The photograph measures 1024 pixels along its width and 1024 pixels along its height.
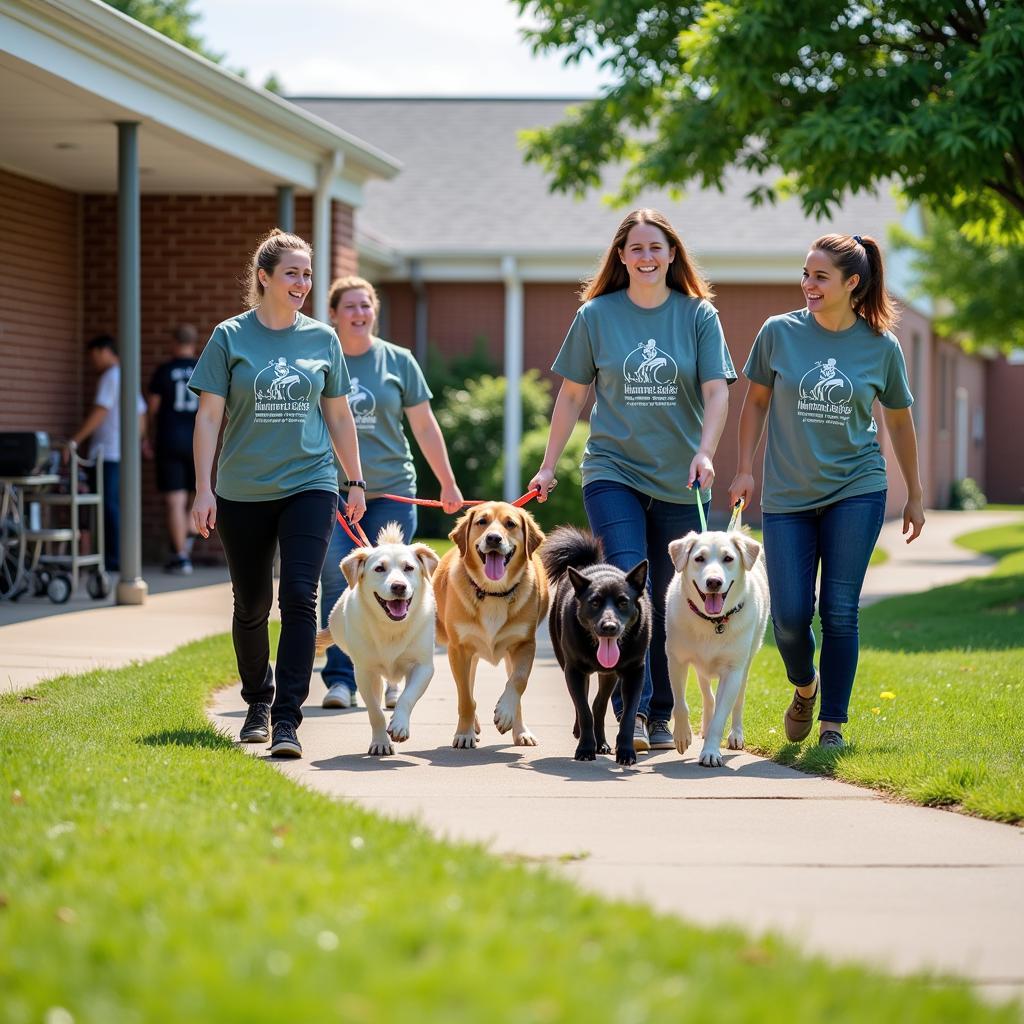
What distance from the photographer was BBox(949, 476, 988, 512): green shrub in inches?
1471

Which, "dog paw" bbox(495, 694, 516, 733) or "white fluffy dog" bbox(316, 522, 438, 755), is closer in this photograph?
"white fluffy dog" bbox(316, 522, 438, 755)

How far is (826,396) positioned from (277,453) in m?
2.45

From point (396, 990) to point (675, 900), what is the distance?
1.43 m

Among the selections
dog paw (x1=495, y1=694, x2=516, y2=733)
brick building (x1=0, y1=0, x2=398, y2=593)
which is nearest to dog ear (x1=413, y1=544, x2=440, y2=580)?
dog paw (x1=495, y1=694, x2=516, y2=733)

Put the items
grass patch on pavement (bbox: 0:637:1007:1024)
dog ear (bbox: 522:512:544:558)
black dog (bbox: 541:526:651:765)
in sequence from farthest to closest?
1. dog ear (bbox: 522:512:544:558)
2. black dog (bbox: 541:526:651:765)
3. grass patch on pavement (bbox: 0:637:1007:1024)

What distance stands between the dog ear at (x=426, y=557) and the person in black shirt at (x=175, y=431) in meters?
8.55

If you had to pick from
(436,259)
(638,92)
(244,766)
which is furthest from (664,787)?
(436,259)

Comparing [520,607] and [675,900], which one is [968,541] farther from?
[675,900]

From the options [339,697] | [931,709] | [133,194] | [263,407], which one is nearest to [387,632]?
[263,407]

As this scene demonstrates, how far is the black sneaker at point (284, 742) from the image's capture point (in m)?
6.70

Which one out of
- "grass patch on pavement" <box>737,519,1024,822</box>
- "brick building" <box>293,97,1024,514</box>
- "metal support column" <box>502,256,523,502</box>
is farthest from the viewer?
"brick building" <box>293,97,1024,514</box>

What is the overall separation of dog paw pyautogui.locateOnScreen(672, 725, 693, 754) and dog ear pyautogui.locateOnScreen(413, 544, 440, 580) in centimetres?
134

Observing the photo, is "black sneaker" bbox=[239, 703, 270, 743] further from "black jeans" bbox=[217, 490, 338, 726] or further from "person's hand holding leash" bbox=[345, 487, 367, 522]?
"person's hand holding leash" bbox=[345, 487, 367, 522]

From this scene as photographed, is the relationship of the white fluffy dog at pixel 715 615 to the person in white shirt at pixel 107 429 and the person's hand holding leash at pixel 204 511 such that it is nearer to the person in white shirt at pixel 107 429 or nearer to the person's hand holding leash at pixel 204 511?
the person's hand holding leash at pixel 204 511
